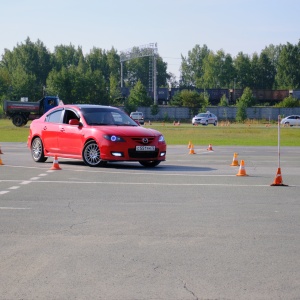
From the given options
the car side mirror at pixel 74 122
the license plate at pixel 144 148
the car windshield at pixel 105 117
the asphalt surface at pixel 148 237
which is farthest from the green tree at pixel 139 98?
the asphalt surface at pixel 148 237

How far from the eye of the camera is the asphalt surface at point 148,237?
7.09 m

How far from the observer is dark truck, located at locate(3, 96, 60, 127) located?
71500 mm

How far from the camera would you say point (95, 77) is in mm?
122688

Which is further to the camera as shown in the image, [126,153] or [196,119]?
[196,119]

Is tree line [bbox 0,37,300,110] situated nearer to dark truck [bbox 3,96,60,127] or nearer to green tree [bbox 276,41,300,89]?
green tree [bbox 276,41,300,89]

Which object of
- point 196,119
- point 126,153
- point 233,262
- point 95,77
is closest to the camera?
point 233,262

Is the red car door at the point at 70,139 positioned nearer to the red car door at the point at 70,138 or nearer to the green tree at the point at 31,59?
the red car door at the point at 70,138

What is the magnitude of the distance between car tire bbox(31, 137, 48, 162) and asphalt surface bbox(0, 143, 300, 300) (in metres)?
4.60

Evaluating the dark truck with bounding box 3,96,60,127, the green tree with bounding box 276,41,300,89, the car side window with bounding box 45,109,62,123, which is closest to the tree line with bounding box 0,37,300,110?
the green tree with bounding box 276,41,300,89

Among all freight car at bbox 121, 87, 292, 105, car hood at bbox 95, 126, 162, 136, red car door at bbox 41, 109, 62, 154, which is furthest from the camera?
freight car at bbox 121, 87, 292, 105

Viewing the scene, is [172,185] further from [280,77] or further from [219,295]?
[280,77]

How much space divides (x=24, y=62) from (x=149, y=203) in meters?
154

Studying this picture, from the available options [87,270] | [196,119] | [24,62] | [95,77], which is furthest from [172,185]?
[24,62]

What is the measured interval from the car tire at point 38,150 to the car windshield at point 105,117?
5.24 feet
